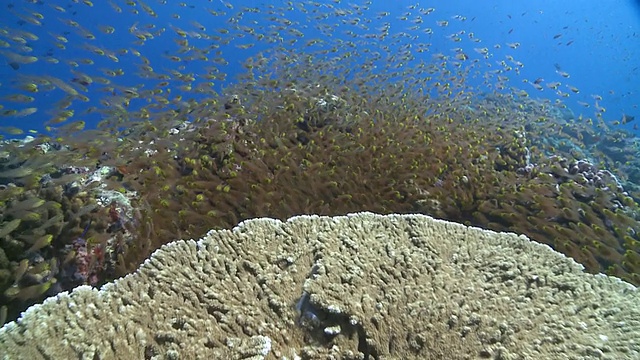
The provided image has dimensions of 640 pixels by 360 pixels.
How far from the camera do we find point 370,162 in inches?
225

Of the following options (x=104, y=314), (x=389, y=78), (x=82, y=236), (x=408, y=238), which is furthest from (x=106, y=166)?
(x=389, y=78)

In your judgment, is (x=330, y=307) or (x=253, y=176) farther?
(x=253, y=176)

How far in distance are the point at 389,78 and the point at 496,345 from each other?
907 centimetres

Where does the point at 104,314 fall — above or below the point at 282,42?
below

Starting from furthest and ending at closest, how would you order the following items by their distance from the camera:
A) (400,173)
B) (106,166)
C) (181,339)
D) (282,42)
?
(282,42) → (400,173) → (106,166) → (181,339)

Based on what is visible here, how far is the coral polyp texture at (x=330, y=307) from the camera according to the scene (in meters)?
2.37

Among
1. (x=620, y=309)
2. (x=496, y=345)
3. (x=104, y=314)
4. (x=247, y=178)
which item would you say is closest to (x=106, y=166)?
(x=247, y=178)

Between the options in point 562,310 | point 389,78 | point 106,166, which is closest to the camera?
point 562,310

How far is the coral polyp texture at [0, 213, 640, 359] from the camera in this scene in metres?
2.37

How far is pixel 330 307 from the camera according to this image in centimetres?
255

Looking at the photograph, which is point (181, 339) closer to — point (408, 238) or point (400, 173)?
point (408, 238)

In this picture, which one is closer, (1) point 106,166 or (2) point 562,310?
(2) point 562,310

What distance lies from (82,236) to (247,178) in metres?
1.94

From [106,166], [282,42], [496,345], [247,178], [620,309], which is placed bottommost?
[106,166]
